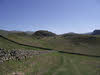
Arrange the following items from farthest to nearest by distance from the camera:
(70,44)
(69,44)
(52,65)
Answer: (70,44)
(69,44)
(52,65)

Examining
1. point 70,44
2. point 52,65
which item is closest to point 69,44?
point 70,44

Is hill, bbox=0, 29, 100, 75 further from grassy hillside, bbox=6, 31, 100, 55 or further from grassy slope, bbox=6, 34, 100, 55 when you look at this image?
grassy slope, bbox=6, 34, 100, 55

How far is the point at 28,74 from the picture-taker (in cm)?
1292

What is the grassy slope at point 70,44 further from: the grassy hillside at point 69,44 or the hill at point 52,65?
the hill at point 52,65

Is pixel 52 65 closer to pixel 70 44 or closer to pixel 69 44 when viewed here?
pixel 69 44

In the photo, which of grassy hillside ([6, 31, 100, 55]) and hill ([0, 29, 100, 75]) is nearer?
hill ([0, 29, 100, 75])

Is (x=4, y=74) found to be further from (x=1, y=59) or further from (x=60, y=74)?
(x=60, y=74)

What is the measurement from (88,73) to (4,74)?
48.2 ft

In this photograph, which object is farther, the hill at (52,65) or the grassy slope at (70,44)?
the grassy slope at (70,44)

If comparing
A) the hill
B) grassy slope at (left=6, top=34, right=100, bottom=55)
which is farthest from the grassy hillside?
the hill

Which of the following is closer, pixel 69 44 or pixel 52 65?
pixel 52 65

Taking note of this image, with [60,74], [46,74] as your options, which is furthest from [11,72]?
[60,74]

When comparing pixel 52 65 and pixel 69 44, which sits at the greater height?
pixel 69 44

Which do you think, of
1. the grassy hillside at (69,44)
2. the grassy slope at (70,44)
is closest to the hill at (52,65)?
the grassy hillside at (69,44)
